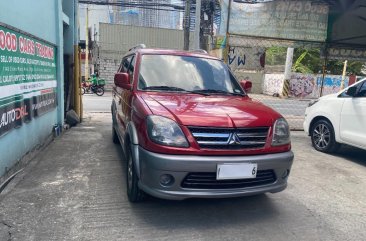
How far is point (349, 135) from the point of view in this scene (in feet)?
18.9

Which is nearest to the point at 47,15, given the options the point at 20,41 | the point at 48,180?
the point at 20,41

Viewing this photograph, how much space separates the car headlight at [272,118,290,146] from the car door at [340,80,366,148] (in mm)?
2741

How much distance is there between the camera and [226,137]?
310cm

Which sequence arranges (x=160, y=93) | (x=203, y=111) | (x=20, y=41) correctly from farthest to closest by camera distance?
(x=20, y=41) → (x=160, y=93) → (x=203, y=111)

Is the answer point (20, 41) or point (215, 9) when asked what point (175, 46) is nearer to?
point (215, 9)

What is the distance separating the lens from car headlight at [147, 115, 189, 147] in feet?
9.89

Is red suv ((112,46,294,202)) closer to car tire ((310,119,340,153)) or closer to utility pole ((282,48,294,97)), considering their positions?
car tire ((310,119,340,153))

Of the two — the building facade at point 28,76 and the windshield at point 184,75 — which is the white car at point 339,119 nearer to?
the windshield at point 184,75

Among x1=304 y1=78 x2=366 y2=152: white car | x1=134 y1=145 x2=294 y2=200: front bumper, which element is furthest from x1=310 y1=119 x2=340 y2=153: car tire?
x1=134 y1=145 x2=294 y2=200: front bumper

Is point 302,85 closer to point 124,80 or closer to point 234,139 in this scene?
point 124,80

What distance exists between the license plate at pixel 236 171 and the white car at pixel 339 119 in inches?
131

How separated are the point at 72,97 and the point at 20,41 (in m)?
3.97

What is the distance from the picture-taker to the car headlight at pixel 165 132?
3.02 metres

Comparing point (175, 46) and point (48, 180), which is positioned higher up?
point (175, 46)
